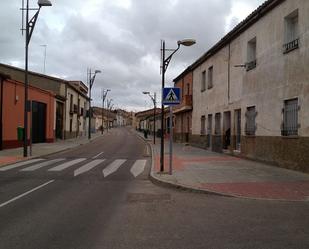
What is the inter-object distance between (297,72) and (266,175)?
3883 mm

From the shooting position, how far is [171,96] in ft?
48.4

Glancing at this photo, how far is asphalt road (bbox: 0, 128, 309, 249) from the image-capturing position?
6410mm

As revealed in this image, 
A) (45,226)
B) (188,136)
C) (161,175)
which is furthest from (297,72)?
(188,136)

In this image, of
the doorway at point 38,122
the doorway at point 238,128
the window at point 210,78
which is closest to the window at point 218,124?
the window at point 210,78

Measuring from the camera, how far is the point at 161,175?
14.6 m

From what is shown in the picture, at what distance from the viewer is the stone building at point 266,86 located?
15.4 m

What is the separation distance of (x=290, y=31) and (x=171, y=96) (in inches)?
228

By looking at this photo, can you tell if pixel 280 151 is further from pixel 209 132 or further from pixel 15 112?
pixel 15 112

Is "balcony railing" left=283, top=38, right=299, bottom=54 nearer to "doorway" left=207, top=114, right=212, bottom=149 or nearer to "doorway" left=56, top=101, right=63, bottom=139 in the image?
"doorway" left=207, top=114, right=212, bottom=149

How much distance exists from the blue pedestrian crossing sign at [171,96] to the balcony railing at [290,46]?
471cm

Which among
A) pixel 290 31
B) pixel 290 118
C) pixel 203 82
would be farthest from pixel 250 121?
pixel 203 82

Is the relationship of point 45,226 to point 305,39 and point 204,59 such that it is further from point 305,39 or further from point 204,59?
point 204,59

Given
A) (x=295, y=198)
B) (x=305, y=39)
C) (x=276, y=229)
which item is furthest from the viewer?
(x=305, y=39)

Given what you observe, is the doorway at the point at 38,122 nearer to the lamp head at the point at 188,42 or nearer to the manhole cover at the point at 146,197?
the lamp head at the point at 188,42
